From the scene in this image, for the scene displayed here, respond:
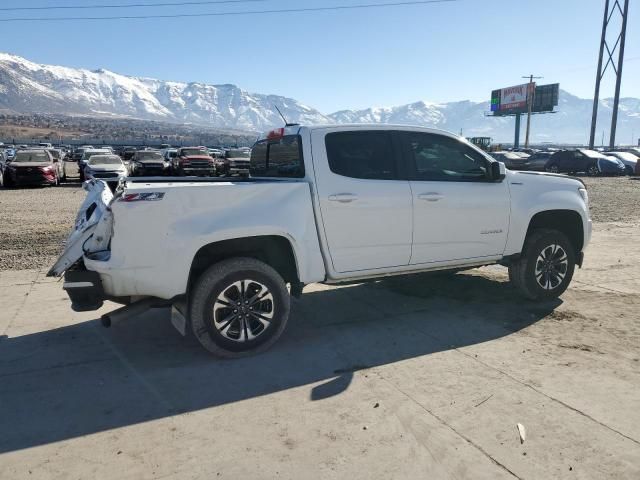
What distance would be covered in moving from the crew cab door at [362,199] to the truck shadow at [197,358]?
2.47 ft

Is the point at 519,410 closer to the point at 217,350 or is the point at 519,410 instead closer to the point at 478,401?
the point at 478,401

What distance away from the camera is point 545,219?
19.5 ft

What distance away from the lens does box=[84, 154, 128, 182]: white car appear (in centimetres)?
2044

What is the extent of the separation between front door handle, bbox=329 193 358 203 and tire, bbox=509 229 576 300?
2281 mm

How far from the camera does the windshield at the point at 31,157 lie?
71.1 ft

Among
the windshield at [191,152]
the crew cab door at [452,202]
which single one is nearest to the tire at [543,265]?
the crew cab door at [452,202]

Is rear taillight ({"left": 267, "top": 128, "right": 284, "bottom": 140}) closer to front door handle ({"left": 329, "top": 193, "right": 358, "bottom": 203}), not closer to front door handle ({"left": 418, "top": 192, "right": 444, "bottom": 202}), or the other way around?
front door handle ({"left": 329, "top": 193, "right": 358, "bottom": 203})

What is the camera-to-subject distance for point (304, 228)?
4.52m

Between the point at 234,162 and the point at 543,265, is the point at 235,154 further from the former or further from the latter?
the point at 543,265

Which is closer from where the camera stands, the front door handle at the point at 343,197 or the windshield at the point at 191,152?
the front door handle at the point at 343,197

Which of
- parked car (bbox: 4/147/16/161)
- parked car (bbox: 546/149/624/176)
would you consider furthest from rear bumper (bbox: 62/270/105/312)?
parked car (bbox: 546/149/624/176)

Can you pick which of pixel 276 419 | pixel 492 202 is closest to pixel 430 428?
pixel 276 419

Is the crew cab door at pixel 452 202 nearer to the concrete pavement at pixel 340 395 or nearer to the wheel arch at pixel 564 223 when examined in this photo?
the wheel arch at pixel 564 223

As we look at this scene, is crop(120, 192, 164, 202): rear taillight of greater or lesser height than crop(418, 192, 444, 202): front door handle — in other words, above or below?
above
